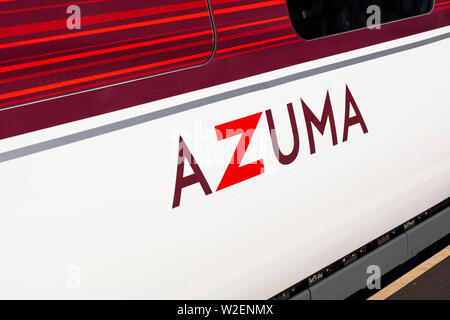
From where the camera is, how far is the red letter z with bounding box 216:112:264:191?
2.66m

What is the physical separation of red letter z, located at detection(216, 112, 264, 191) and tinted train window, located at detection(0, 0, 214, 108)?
317mm

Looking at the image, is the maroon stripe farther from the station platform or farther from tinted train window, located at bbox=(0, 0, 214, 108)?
the station platform

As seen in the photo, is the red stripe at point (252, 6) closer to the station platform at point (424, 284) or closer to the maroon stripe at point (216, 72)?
the maroon stripe at point (216, 72)

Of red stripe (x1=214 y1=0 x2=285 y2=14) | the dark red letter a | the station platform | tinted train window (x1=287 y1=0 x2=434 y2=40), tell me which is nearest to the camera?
the dark red letter a

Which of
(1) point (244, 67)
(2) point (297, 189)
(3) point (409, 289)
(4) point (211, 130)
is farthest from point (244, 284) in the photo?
(3) point (409, 289)

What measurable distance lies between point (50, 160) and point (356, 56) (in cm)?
180

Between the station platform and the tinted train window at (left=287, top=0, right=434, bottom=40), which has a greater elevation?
the tinted train window at (left=287, top=0, right=434, bottom=40)

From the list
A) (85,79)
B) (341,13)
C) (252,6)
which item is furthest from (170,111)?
(341,13)

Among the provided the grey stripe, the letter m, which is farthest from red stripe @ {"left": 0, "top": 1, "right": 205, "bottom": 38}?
the letter m

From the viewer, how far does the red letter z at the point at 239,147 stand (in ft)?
8.72

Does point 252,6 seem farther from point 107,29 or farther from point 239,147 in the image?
point 107,29

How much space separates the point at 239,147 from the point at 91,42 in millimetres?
829

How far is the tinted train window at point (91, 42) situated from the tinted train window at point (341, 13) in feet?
2.07

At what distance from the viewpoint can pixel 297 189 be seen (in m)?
3.04
